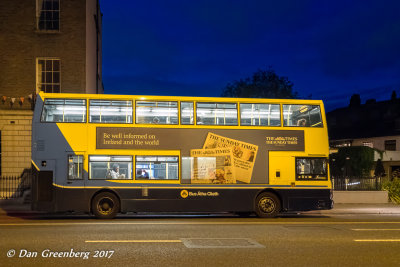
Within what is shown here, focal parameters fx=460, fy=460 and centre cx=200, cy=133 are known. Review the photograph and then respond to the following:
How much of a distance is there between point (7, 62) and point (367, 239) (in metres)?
19.7

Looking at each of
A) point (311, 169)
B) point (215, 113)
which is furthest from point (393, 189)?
point (215, 113)

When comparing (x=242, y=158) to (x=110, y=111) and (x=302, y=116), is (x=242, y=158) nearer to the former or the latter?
(x=302, y=116)

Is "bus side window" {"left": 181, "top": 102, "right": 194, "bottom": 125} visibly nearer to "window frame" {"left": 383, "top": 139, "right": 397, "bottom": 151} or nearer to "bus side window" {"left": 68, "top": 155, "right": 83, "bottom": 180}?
"bus side window" {"left": 68, "top": 155, "right": 83, "bottom": 180}

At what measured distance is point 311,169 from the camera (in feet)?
53.5

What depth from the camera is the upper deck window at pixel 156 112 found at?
1556cm

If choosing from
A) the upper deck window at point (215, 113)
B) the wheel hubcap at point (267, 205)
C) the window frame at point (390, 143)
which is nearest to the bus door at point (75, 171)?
the upper deck window at point (215, 113)

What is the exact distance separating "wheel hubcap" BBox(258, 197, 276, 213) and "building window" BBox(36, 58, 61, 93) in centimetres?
1283

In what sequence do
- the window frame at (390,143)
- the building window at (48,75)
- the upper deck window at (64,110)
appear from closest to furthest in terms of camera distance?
1. the upper deck window at (64,110)
2. the building window at (48,75)
3. the window frame at (390,143)

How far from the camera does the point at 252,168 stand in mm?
16031

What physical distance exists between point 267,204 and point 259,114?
10.3ft

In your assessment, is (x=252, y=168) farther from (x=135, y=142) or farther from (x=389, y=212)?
(x=389, y=212)

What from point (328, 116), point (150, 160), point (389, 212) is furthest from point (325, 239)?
point (328, 116)

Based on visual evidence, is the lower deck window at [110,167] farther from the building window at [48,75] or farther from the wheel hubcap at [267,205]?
the building window at [48,75]

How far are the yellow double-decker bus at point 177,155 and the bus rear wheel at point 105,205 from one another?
3 cm
